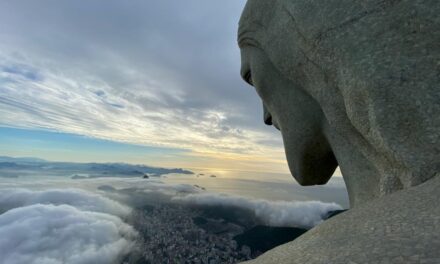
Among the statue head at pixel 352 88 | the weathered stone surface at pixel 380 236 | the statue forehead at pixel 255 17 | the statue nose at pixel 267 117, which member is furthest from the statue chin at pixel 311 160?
the weathered stone surface at pixel 380 236

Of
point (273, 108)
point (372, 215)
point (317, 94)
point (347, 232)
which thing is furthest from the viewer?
point (273, 108)

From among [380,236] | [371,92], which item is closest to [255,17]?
[371,92]

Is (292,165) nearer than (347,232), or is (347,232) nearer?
(347,232)

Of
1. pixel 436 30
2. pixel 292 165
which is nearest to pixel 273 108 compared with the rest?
pixel 292 165

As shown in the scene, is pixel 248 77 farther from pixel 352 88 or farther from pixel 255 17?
pixel 352 88

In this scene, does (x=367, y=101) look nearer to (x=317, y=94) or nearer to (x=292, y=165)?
(x=317, y=94)

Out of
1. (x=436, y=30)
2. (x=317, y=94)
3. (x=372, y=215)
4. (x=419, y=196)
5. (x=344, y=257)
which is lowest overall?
(x=344, y=257)

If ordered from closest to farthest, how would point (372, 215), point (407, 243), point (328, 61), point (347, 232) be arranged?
1. point (407, 243)
2. point (347, 232)
3. point (372, 215)
4. point (328, 61)
